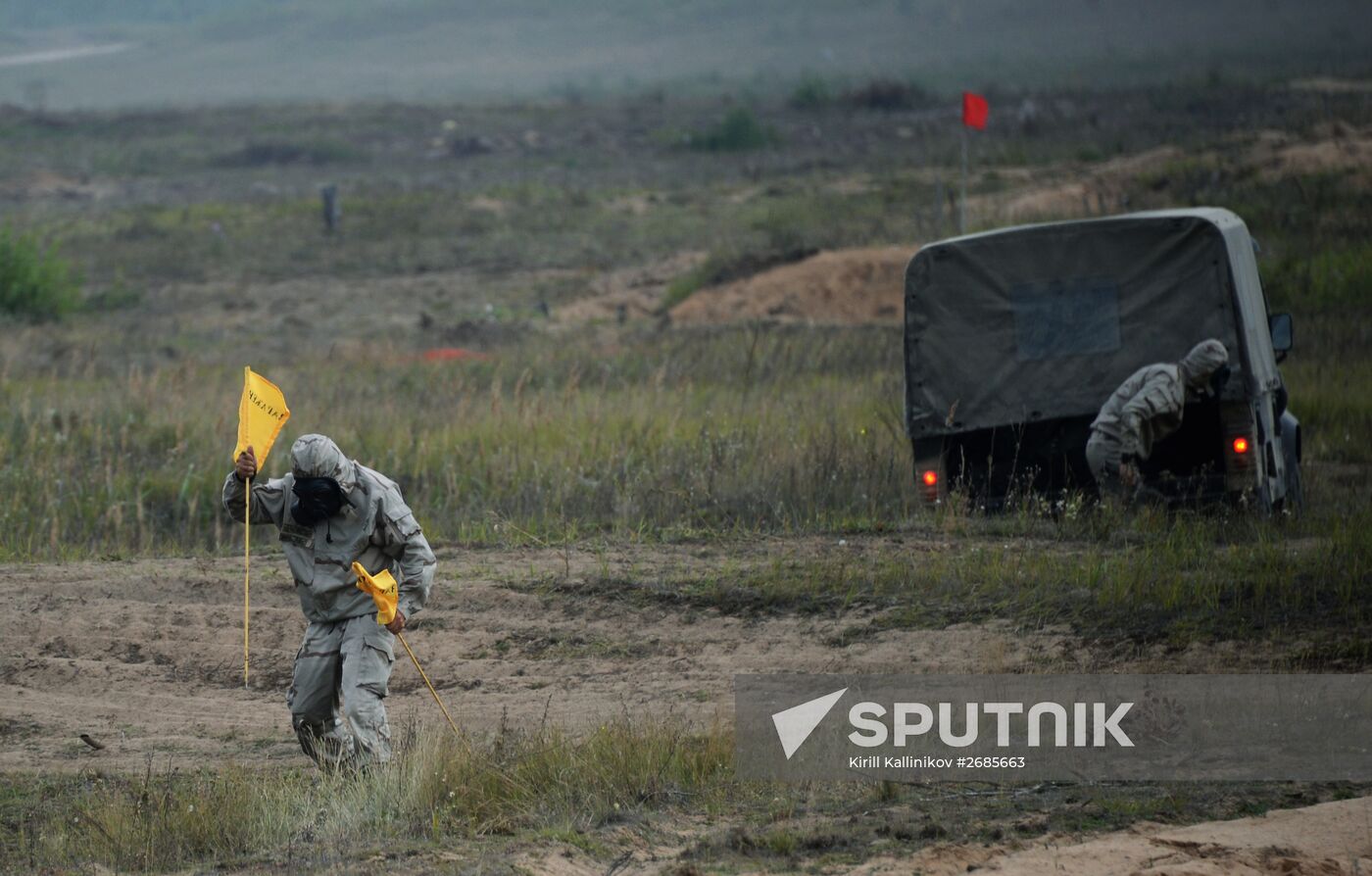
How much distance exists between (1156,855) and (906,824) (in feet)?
3.18

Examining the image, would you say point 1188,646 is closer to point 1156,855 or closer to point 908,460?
point 1156,855

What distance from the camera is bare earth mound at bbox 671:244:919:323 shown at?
81.5 feet

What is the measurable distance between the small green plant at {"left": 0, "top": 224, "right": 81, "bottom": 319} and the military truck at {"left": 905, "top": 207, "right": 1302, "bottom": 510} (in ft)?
59.8

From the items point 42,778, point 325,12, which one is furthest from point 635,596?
point 325,12

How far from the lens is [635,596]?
10.3 m

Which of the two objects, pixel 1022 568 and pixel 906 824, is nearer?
pixel 906 824

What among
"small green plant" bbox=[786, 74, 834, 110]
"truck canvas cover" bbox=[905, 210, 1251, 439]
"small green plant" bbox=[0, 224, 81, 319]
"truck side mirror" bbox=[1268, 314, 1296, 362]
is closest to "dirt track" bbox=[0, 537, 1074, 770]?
"truck canvas cover" bbox=[905, 210, 1251, 439]

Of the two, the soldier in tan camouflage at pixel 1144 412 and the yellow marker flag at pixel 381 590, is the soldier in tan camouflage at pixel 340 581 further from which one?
the soldier in tan camouflage at pixel 1144 412

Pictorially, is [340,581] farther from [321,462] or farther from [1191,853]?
[1191,853]

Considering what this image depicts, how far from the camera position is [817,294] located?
83.1 feet

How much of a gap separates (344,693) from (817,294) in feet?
62.1

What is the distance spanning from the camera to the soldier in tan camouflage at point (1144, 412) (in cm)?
1014

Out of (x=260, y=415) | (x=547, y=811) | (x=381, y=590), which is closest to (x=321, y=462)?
(x=381, y=590)

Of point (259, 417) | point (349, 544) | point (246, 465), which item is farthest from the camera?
point (259, 417)
